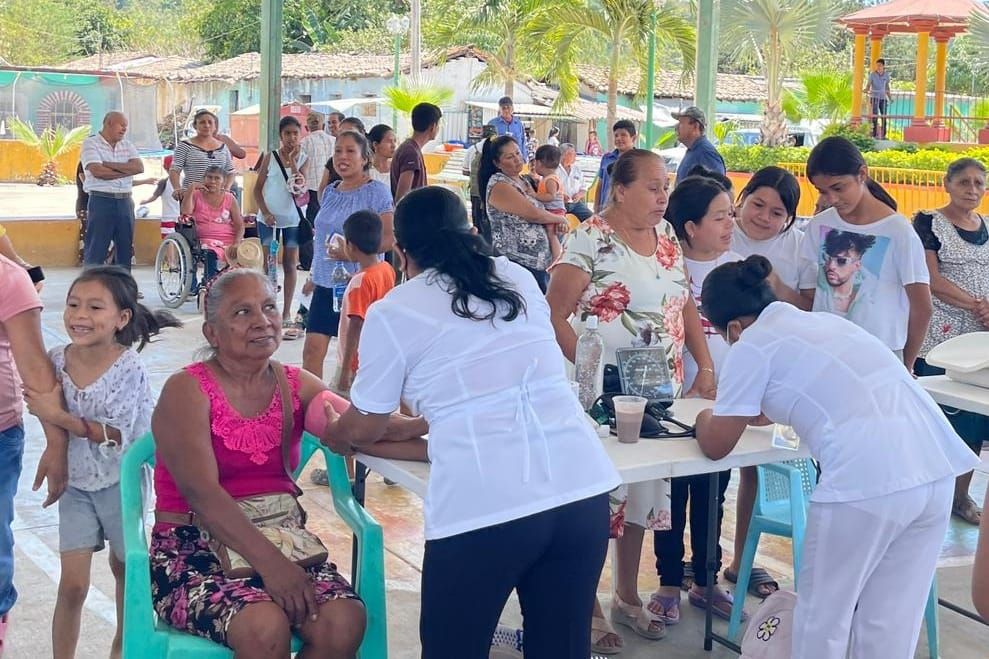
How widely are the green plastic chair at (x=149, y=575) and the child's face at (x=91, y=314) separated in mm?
348

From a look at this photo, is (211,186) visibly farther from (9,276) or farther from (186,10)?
(186,10)

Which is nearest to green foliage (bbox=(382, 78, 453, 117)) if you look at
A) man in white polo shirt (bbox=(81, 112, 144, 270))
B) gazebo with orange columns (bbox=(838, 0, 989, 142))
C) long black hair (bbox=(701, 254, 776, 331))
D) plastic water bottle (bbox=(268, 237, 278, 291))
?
gazebo with orange columns (bbox=(838, 0, 989, 142))

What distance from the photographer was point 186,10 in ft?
136

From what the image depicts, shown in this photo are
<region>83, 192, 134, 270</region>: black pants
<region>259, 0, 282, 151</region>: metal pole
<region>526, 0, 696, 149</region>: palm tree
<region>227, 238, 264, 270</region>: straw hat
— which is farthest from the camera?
<region>526, 0, 696, 149</region>: palm tree

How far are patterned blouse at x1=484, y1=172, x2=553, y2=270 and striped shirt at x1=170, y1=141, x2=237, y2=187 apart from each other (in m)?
2.85

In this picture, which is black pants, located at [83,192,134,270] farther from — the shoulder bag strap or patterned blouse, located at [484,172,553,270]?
the shoulder bag strap

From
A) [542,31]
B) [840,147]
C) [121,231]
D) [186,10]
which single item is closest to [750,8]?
[542,31]

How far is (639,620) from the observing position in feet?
12.5

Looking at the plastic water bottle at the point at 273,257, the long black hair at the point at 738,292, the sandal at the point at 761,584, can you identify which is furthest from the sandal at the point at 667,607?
the plastic water bottle at the point at 273,257

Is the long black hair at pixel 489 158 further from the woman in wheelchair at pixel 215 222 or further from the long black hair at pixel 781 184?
the long black hair at pixel 781 184

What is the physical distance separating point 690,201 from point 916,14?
742 inches

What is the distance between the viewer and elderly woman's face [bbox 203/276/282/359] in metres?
2.90

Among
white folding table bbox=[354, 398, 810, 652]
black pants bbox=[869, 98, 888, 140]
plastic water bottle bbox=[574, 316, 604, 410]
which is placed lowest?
white folding table bbox=[354, 398, 810, 652]

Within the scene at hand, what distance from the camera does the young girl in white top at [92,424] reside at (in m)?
3.13
